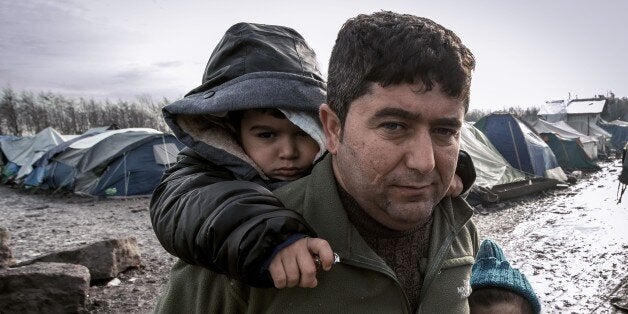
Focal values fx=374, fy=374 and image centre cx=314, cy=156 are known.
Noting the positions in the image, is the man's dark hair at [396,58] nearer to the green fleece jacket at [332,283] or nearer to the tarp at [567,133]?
the green fleece jacket at [332,283]

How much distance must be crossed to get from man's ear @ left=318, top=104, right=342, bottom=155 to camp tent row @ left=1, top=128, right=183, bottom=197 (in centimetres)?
1384

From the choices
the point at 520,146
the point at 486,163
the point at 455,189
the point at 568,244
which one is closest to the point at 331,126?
the point at 455,189

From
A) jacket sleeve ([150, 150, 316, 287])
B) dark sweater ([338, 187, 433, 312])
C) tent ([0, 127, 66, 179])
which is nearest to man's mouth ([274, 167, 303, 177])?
dark sweater ([338, 187, 433, 312])

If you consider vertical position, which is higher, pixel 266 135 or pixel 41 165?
pixel 266 135

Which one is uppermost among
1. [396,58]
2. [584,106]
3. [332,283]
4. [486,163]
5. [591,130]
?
[396,58]

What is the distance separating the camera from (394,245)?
1.48m

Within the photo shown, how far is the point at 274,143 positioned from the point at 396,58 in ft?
3.03

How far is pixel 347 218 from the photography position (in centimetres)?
136

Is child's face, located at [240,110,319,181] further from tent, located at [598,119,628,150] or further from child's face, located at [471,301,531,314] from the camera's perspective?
tent, located at [598,119,628,150]

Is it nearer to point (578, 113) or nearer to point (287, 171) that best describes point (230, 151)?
point (287, 171)

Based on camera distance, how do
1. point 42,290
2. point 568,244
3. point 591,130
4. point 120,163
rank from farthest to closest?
point 591,130 → point 120,163 → point 568,244 → point 42,290

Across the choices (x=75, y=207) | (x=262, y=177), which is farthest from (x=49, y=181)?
(x=262, y=177)

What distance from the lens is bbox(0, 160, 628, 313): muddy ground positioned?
5266 millimetres

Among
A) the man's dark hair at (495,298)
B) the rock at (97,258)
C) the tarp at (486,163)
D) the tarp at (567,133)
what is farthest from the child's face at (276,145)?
Result: the tarp at (567,133)
